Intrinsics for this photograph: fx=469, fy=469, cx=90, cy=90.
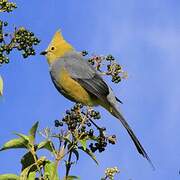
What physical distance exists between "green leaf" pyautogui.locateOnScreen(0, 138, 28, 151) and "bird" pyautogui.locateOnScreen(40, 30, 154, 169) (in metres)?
3.40

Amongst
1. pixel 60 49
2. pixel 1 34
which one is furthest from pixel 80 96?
pixel 1 34

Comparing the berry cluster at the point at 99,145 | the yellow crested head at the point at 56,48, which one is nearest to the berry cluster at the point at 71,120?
the berry cluster at the point at 99,145

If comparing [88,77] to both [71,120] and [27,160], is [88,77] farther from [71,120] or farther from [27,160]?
[27,160]

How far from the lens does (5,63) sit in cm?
443

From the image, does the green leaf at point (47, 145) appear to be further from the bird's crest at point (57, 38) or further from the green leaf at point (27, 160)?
the bird's crest at point (57, 38)

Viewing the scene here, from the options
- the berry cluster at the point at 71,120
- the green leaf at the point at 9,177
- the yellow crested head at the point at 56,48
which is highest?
the yellow crested head at the point at 56,48

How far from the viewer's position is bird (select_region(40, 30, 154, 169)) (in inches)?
301

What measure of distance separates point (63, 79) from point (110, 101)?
0.90 meters

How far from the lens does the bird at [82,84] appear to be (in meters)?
7.64

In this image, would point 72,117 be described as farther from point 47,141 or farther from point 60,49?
point 60,49

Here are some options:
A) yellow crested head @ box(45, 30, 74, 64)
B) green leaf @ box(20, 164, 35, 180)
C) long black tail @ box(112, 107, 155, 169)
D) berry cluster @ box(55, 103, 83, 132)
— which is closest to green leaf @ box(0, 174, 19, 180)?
green leaf @ box(20, 164, 35, 180)

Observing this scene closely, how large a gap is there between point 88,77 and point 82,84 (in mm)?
197

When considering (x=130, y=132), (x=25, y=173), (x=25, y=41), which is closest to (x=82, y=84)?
(x=130, y=132)

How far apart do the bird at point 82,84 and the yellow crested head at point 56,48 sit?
0.21 metres
